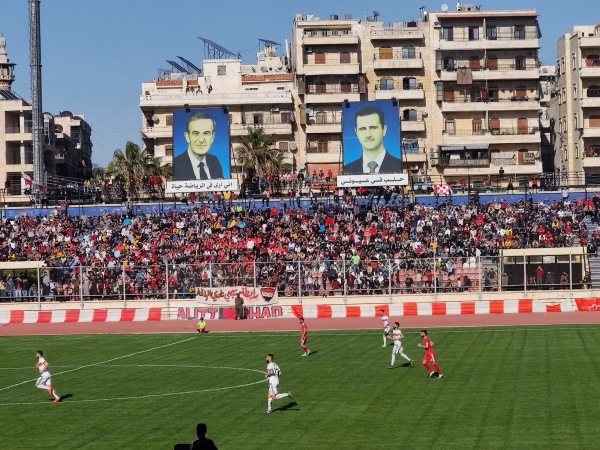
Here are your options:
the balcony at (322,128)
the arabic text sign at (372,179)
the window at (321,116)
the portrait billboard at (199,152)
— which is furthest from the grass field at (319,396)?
the window at (321,116)

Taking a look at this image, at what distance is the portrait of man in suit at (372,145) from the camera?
87.4 metres

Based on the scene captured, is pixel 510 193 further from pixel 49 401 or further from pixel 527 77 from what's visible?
pixel 49 401

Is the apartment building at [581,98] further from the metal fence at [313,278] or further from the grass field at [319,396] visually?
the grass field at [319,396]

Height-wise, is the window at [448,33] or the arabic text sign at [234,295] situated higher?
the window at [448,33]

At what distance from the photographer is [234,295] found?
7250 centimetres

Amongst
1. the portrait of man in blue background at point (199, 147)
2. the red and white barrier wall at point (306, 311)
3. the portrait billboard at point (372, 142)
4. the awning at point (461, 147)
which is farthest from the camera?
the awning at point (461, 147)

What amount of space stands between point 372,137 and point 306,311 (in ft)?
68.2

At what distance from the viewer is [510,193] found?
92.1 m

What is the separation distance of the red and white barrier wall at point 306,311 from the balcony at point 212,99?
49.4 m

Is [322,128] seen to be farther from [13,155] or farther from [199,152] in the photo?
[13,155]

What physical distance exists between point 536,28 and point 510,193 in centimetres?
3150

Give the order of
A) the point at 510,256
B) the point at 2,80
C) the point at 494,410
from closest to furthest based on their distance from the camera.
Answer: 1. the point at 494,410
2. the point at 510,256
3. the point at 2,80

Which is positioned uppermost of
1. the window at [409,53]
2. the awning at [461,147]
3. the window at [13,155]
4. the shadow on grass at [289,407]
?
the window at [409,53]

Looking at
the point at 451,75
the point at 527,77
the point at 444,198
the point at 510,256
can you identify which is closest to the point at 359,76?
the point at 451,75
